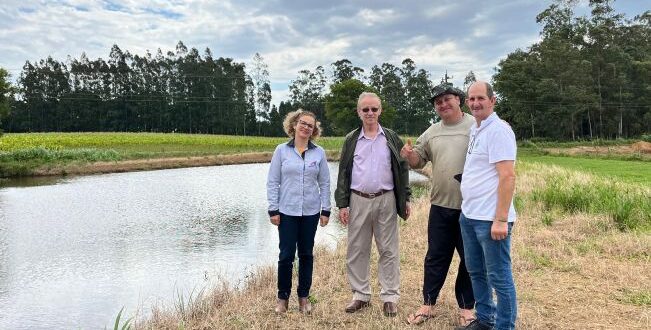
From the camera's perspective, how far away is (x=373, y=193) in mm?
4266

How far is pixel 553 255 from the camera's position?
238 inches

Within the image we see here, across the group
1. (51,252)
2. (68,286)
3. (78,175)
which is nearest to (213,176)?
(78,175)

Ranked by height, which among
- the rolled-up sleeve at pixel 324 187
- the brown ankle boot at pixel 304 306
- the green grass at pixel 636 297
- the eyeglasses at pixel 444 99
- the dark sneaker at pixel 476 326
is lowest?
the brown ankle boot at pixel 304 306

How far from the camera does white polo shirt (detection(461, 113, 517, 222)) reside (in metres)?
3.16

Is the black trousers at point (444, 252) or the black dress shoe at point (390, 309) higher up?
the black trousers at point (444, 252)

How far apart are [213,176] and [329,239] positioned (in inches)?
629

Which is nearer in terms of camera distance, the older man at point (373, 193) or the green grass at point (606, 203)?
the older man at point (373, 193)

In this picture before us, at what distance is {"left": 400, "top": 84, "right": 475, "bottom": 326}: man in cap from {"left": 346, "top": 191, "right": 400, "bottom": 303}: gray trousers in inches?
12.3

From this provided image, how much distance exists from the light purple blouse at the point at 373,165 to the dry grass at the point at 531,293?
1158mm

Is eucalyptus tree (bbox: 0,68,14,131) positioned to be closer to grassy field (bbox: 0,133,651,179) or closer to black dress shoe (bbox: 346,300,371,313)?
grassy field (bbox: 0,133,651,179)

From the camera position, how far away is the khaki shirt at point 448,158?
392 centimetres

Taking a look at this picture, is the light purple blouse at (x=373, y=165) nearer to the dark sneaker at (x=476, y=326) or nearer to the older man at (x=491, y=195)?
the older man at (x=491, y=195)

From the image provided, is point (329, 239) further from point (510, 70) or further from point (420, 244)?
point (510, 70)

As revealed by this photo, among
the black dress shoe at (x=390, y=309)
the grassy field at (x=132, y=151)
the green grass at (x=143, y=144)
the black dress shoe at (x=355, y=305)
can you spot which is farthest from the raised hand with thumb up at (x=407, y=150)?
the green grass at (x=143, y=144)
